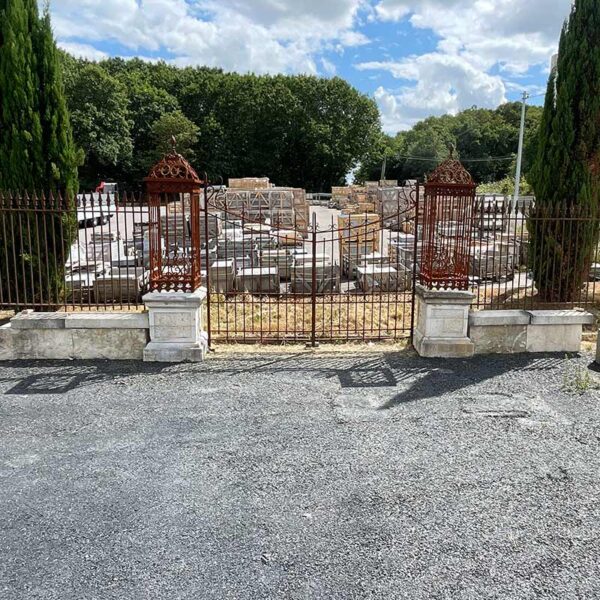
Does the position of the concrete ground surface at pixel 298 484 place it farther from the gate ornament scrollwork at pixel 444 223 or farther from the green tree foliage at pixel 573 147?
the green tree foliage at pixel 573 147

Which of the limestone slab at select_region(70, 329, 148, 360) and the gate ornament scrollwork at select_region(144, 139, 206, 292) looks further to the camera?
the limestone slab at select_region(70, 329, 148, 360)

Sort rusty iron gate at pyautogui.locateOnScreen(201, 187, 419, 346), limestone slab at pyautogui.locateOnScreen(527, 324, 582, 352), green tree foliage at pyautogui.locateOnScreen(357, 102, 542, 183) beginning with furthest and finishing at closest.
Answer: green tree foliage at pyautogui.locateOnScreen(357, 102, 542, 183) < rusty iron gate at pyautogui.locateOnScreen(201, 187, 419, 346) < limestone slab at pyautogui.locateOnScreen(527, 324, 582, 352)

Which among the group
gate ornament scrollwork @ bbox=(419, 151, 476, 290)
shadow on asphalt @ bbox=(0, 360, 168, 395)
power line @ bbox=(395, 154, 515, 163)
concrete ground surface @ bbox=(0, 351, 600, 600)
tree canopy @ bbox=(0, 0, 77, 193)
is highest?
power line @ bbox=(395, 154, 515, 163)

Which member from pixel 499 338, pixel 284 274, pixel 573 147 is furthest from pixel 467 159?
pixel 499 338

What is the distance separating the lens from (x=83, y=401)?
18.1 feet

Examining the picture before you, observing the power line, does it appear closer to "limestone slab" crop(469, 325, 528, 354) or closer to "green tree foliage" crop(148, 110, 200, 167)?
"green tree foliage" crop(148, 110, 200, 167)

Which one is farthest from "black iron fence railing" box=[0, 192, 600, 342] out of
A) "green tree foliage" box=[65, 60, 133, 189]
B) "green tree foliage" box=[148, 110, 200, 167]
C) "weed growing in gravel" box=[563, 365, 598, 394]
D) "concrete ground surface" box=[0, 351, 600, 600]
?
"green tree foliage" box=[148, 110, 200, 167]

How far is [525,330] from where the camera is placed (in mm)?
7039

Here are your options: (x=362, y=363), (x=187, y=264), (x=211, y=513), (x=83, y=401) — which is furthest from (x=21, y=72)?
(x=211, y=513)

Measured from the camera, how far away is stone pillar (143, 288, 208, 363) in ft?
21.6

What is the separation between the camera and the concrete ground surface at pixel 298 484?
9.80ft

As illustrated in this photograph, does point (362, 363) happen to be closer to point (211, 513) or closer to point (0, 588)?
point (211, 513)

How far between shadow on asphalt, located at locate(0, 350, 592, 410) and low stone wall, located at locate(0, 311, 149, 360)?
148 mm

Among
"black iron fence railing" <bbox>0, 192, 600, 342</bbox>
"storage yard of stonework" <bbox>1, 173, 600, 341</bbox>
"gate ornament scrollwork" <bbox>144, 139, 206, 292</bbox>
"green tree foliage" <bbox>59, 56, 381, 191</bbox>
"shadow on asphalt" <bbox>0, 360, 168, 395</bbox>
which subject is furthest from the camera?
"green tree foliage" <bbox>59, 56, 381, 191</bbox>
